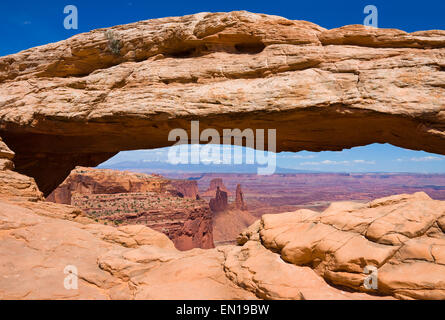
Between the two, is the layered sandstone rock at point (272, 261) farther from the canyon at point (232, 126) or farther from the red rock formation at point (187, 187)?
the red rock formation at point (187, 187)

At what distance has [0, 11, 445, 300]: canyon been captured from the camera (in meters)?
5.50

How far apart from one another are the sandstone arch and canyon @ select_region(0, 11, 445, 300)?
0.17 feet

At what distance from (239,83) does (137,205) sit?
36.0 meters

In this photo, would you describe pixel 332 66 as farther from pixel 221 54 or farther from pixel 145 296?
pixel 145 296

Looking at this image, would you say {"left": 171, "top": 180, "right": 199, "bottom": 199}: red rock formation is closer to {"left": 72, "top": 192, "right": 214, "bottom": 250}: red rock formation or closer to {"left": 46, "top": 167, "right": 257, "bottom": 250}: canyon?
{"left": 46, "top": 167, "right": 257, "bottom": 250}: canyon

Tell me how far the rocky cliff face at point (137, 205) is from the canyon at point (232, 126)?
21548mm

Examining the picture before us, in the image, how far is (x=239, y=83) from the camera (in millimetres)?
10359

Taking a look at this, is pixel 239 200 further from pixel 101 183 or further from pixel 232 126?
pixel 232 126

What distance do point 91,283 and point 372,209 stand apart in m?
6.72

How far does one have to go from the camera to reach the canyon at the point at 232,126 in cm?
550

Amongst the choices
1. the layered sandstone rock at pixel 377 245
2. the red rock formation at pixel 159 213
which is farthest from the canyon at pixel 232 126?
the red rock formation at pixel 159 213

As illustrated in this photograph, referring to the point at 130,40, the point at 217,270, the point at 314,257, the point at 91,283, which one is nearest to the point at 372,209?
the point at 314,257

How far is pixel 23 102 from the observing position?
40.5 ft

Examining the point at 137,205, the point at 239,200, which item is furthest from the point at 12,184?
the point at 239,200
